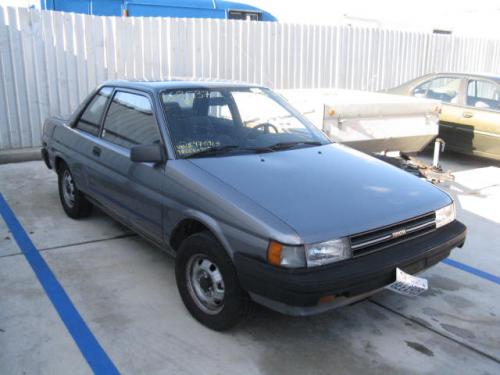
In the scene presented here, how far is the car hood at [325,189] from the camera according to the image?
2.99 m

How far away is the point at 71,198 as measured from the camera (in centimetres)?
541

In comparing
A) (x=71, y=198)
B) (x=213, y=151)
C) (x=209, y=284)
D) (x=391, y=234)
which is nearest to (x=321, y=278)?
(x=391, y=234)

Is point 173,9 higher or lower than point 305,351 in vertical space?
higher

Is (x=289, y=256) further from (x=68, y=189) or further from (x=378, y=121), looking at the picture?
(x=378, y=121)

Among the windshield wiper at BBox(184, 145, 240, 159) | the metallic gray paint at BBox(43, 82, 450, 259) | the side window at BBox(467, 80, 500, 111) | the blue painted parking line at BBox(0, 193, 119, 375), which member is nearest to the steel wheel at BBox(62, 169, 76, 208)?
the blue painted parking line at BBox(0, 193, 119, 375)

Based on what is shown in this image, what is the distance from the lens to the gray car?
287cm

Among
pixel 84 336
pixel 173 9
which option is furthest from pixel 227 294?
pixel 173 9

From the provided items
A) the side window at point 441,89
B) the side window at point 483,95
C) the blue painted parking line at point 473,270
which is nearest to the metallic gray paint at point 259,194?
the blue painted parking line at point 473,270

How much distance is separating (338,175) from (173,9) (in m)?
9.29

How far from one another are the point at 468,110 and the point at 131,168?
6360mm

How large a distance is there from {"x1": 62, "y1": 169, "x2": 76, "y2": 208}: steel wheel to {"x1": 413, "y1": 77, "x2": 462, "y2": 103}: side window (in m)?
6.36

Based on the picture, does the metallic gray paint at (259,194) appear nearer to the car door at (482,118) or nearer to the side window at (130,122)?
the side window at (130,122)

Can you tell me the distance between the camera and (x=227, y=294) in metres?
3.11

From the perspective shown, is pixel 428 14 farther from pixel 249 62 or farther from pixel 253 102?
pixel 253 102
